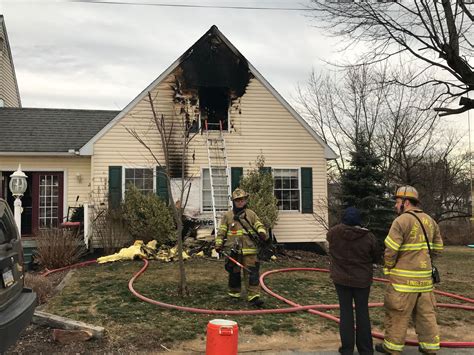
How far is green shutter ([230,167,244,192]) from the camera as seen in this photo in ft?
42.9

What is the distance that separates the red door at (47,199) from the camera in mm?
13250

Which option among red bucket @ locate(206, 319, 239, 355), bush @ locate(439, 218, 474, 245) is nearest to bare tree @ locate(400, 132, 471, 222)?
bush @ locate(439, 218, 474, 245)

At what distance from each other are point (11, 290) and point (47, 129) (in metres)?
10.9

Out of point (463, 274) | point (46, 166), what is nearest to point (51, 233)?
point (46, 166)

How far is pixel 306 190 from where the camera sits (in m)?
13.6

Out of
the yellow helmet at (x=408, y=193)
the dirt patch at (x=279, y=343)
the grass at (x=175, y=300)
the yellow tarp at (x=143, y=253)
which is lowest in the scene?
the dirt patch at (x=279, y=343)

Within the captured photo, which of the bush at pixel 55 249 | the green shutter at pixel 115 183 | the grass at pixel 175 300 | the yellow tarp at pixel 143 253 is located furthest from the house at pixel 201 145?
the grass at pixel 175 300

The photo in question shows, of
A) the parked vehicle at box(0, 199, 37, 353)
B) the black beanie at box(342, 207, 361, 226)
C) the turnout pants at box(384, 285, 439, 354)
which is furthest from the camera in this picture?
the black beanie at box(342, 207, 361, 226)

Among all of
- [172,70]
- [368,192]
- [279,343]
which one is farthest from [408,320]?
[172,70]

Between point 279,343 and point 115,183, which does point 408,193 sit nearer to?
point 279,343

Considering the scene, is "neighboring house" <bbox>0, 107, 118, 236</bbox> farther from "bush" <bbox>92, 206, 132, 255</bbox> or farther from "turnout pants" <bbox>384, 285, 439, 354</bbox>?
"turnout pants" <bbox>384, 285, 439, 354</bbox>

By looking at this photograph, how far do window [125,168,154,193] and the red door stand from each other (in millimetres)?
2300

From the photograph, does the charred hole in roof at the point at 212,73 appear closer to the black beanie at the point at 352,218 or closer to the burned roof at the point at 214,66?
the burned roof at the point at 214,66

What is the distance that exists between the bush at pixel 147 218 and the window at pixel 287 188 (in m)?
3.59
